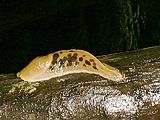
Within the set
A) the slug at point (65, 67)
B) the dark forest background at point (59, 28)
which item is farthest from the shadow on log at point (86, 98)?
the dark forest background at point (59, 28)

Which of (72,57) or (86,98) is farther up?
(72,57)

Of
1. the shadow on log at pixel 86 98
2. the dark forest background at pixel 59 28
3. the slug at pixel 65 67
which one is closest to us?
the shadow on log at pixel 86 98

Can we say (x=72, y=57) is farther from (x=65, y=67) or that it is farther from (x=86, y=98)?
(x=86, y=98)

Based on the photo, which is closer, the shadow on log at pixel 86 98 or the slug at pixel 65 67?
the shadow on log at pixel 86 98

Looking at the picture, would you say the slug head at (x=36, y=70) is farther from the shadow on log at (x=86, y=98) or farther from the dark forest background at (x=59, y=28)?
the dark forest background at (x=59, y=28)

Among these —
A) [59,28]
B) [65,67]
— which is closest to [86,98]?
[65,67]
